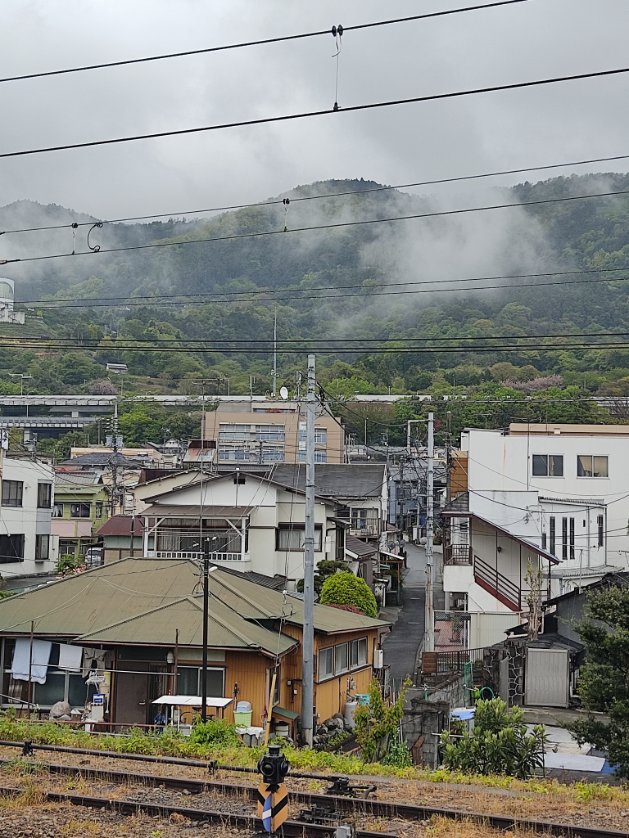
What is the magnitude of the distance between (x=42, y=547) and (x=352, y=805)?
3370cm

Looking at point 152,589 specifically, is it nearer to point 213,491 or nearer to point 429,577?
point 429,577

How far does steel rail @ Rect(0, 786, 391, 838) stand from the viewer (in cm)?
853

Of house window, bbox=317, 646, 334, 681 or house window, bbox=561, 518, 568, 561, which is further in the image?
house window, bbox=561, 518, 568, 561

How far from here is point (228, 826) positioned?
8.95 meters

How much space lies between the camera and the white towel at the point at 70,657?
65.4 ft

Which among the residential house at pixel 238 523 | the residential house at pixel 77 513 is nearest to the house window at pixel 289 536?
the residential house at pixel 238 523

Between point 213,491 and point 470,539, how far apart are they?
10027 millimetres

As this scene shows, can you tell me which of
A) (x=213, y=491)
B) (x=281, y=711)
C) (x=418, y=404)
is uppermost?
(x=418, y=404)

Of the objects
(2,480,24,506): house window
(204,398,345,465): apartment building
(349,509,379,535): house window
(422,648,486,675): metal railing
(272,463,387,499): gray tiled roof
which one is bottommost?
(422,648,486,675): metal railing

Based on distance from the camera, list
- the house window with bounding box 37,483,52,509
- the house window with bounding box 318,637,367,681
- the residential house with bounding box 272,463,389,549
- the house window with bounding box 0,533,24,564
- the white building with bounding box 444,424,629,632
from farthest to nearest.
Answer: the residential house with bounding box 272,463,389,549 → the house window with bounding box 37,483,52,509 → the house window with bounding box 0,533,24,564 → the white building with bounding box 444,424,629,632 → the house window with bounding box 318,637,367,681

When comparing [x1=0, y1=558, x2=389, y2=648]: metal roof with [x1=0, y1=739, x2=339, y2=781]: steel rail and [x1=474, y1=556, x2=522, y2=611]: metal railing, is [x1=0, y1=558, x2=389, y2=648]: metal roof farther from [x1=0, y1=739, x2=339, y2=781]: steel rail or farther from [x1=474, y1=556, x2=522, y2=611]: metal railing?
[x1=474, y1=556, x2=522, y2=611]: metal railing

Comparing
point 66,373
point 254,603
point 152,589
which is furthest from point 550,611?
point 66,373

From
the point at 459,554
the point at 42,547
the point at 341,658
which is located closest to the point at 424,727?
the point at 341,658

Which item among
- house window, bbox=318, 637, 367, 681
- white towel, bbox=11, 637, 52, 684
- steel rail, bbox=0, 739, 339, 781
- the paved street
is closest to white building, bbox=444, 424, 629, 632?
the paved street
